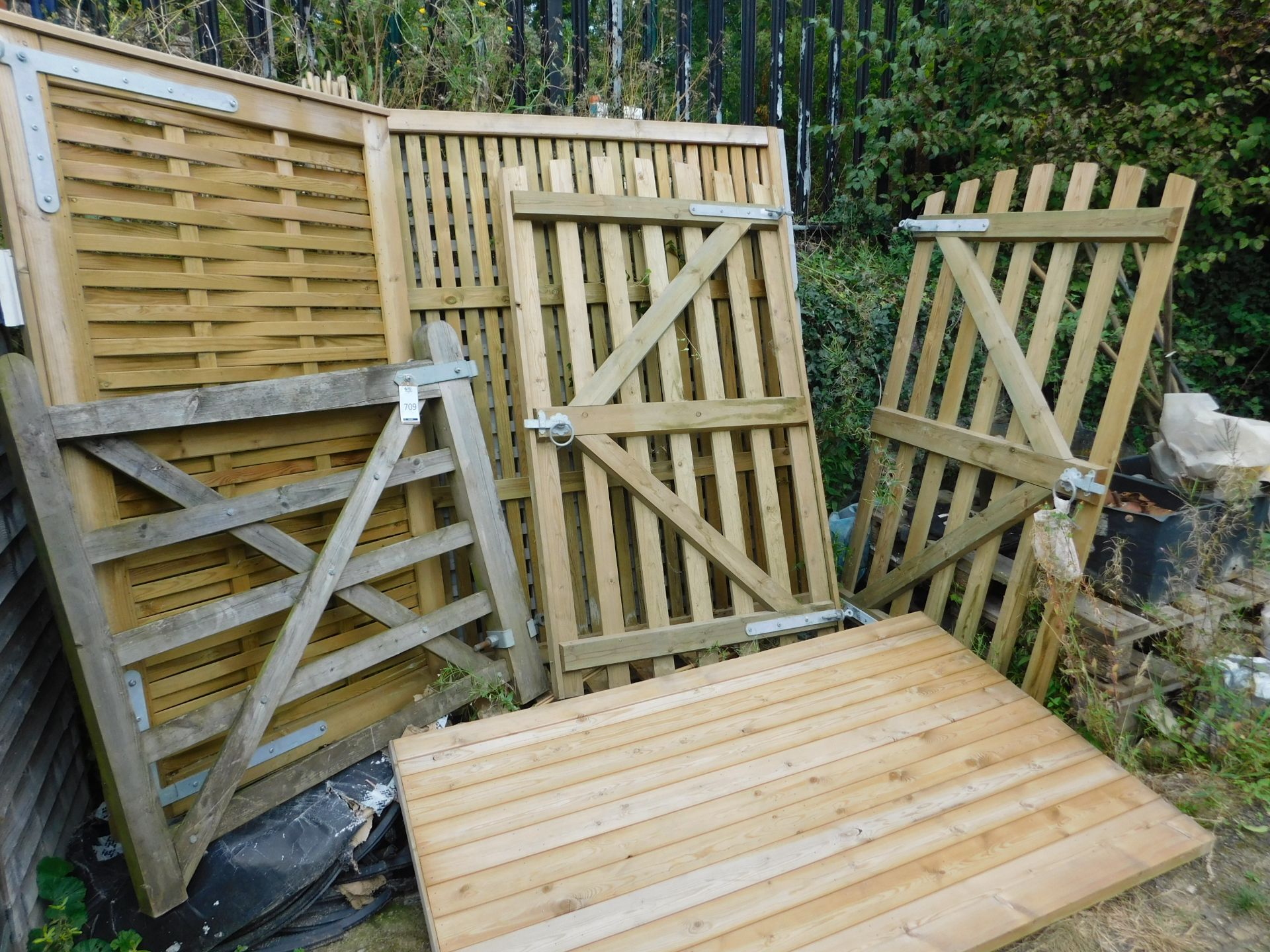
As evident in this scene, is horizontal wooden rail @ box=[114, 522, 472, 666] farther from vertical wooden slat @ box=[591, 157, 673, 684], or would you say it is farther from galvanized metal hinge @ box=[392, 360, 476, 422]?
vertical wooden slat @ box=[591, 157, 673, 684]

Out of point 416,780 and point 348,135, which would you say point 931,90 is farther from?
point 416,780

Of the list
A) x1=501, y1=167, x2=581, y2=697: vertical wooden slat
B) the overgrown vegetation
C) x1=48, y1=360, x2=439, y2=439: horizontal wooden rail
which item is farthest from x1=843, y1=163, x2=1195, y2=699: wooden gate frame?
the overgrown vegetation

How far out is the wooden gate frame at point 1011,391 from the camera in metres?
2.98

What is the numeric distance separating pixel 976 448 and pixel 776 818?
194 cm

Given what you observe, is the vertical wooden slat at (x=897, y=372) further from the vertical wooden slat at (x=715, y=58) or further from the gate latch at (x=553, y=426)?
the vertical wooden slat at (x=715, y=58)

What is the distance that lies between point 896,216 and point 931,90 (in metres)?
0.95

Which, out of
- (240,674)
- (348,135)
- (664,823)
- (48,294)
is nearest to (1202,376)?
(664,823)

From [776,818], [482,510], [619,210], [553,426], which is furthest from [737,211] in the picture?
[776,818]

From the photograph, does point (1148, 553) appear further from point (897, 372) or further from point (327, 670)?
point (327, 670)

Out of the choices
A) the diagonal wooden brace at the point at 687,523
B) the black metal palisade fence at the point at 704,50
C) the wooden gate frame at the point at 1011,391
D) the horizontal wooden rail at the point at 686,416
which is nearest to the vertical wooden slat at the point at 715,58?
the black metal palisade fence at the point at 704,50

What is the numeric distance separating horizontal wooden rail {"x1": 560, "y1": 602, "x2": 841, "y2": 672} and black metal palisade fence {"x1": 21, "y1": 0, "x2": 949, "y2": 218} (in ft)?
10.8

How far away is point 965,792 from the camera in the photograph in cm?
258

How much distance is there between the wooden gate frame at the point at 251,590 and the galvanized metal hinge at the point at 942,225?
2.37 metres

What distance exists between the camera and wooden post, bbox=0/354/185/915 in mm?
2227
